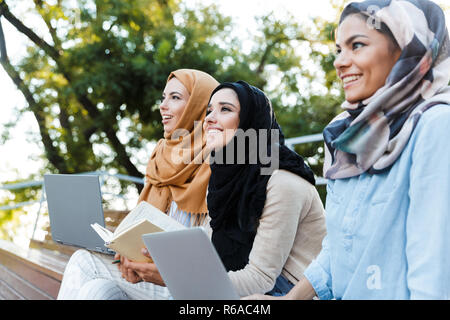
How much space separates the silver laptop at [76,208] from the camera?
225cm

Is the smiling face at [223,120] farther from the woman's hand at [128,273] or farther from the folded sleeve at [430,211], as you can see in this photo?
the folded sleeve at [430,211]

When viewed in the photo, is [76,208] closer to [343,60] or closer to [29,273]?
[343,60]

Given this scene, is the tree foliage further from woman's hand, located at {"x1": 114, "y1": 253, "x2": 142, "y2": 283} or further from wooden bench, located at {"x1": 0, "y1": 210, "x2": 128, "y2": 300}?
woman's hand, located at {"x1": 114, "y1": 253, "x2": 142, "y2": 283}

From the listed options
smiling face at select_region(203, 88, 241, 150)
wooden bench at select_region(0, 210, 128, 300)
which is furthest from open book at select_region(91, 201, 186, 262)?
wooden bench at select_region(0, 210, 128, 300)

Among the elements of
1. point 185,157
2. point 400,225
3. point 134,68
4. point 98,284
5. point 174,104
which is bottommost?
point 98,284

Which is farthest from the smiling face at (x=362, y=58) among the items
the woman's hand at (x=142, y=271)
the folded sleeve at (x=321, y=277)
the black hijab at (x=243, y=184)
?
the woman's hand at (x=142, y=271)

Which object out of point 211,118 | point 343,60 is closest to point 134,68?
point 211,118

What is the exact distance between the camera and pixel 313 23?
8883 millimetres

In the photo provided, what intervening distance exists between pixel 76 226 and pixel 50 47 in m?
6.76

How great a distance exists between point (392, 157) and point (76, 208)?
5.35 feet

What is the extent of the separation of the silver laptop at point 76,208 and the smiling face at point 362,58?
129cm

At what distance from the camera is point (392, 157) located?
1186 millimetres

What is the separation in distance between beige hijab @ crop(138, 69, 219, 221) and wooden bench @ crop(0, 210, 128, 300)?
36.0 inches
